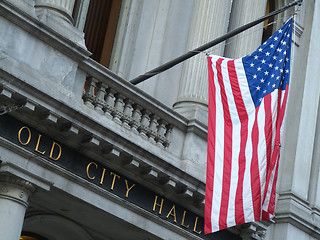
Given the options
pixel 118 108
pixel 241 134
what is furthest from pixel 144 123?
pixel 241 134

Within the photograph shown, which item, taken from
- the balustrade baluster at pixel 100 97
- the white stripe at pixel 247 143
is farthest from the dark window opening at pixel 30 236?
the white stripe at pixel 247 143

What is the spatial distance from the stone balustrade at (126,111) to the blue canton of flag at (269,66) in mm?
2120

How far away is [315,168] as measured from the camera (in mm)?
20625

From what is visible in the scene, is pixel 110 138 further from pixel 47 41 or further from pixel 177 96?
pixel 177 96

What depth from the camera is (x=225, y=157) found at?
14672mm

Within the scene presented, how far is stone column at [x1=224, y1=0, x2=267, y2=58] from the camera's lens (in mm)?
19297

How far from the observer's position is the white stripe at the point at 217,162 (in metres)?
14.3

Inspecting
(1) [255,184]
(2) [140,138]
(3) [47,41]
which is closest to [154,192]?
(2) [140,138]

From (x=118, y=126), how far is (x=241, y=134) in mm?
2189

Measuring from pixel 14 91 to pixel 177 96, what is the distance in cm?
509

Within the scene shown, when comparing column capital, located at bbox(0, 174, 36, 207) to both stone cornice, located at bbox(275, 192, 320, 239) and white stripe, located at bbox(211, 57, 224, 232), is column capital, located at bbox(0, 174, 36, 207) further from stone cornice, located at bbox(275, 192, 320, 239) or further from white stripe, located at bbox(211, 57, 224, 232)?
stone cornice, located at bbox(275, 192, 320, 239)

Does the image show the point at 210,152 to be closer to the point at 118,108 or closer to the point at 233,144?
the point at 233,144

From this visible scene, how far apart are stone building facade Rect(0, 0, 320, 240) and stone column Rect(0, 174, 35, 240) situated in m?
0.02

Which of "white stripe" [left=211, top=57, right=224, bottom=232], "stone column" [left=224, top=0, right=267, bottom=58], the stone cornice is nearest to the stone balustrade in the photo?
"white stripe" [left=211, top=57, right=224, bottom=232]
